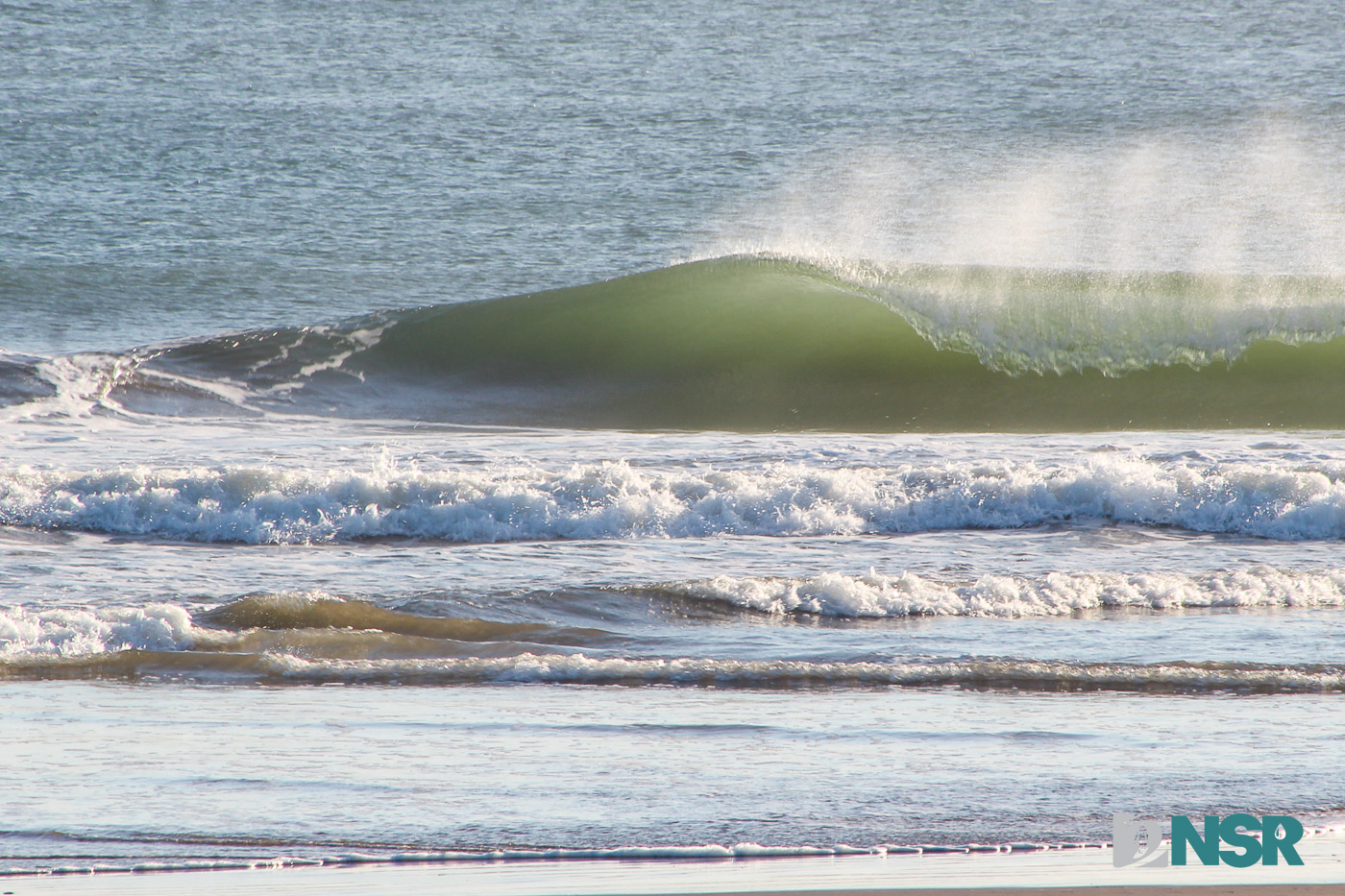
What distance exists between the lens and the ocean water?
125 inches

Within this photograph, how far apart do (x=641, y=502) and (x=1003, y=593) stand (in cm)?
216

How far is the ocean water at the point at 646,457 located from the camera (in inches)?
125

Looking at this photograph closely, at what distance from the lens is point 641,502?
6.83 meters

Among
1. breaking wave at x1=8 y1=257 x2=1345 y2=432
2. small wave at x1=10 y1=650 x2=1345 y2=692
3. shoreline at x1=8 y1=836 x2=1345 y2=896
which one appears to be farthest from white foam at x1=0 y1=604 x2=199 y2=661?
breaking wave at x1=8 y1=257 x2=1345 y2=432

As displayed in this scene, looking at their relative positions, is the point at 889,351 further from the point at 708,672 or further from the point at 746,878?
the point at 746,878

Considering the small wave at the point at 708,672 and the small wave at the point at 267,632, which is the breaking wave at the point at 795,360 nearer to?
the small wave at the point at 267,632

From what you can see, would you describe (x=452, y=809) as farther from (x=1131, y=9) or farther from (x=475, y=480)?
(x=1131, y=9)

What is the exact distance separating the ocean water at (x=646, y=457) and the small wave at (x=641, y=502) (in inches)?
1.2

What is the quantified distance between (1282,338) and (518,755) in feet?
34.3

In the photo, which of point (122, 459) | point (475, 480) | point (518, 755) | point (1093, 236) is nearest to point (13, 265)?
point (122, 459)

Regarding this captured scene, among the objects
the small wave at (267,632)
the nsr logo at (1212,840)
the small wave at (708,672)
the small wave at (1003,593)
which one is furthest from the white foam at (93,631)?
the nsr logo at (1212,840)

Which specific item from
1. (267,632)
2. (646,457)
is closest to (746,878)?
(267,632)

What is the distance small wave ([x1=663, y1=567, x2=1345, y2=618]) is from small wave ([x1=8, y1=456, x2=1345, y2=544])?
1314mm

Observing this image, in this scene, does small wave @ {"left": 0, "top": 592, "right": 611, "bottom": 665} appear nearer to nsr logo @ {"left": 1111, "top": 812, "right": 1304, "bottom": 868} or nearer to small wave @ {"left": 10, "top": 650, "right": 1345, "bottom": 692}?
small wave @ {"left": 10, "top": 650, "right": 1345, "bottom": 692}
